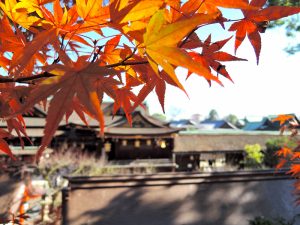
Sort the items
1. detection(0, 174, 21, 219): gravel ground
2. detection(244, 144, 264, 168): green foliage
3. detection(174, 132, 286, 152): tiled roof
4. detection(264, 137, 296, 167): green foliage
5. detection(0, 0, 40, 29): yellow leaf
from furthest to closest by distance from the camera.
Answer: detection(174, 132, 286, 152): tiled roof, detection(264, 137, 296, 167): green foliage, detection(244, 144, 264, 168): green foliage, detection(0, 174, 21, 219): gravel ground, detection(0, 0, 40, 29): yellow leaf

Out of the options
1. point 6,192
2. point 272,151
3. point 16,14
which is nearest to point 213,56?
point 16,14

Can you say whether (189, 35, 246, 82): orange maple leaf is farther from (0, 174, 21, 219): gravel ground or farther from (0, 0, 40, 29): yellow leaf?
(0, 174, 21, 219): gravel ground

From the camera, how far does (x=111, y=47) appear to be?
17.5 inches

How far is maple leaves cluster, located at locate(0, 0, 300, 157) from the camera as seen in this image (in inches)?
9.2

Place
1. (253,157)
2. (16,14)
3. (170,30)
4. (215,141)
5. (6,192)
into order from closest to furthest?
(170,30) < (16,14) < (6,192) < (253,157) < (215,141)

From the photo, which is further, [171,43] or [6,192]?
[6,192]

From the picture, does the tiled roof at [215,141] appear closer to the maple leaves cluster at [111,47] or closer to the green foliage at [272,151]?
the green foliage at [272,151]

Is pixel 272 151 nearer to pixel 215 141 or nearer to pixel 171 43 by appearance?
pixel 215 141

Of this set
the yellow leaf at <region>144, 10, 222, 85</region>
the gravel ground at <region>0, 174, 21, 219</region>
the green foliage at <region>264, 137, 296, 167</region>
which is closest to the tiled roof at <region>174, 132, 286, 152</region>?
the green foliage at <region>264, 137, 296, 167</region>

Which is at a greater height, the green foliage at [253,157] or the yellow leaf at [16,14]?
the yellow leaf at [16,14]

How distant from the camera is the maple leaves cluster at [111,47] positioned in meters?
0.23

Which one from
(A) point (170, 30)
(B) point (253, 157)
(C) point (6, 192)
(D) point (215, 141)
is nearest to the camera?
(A) point (170, 30)

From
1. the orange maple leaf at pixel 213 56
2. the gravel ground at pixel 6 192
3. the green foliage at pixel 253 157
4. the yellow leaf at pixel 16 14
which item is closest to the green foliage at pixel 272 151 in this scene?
the green foliage at pixel 253 157

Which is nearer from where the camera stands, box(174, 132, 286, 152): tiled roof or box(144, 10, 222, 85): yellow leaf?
box(144, 10, 222, 85): yellow leaf
